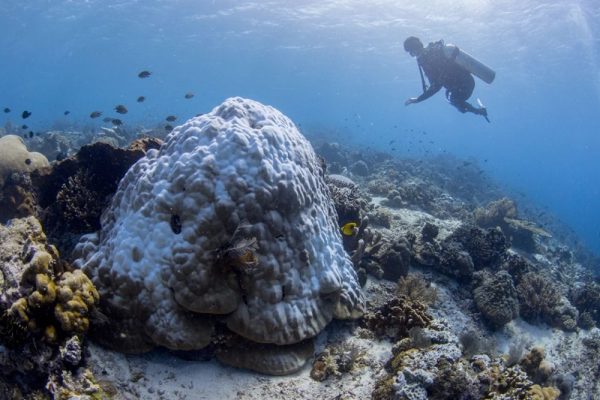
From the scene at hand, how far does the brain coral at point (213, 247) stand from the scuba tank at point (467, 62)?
1183cm

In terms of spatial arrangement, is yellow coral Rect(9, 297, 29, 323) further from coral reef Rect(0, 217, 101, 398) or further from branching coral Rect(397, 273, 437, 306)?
branching coral Rect(397, 273, 437, 306)

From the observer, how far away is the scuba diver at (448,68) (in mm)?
15016

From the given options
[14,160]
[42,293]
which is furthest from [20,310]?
[14,160]

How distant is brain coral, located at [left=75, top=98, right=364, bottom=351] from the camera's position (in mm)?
4824

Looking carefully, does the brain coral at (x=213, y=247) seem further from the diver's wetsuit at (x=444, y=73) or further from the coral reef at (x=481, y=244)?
the diver's wetsuit at (x=444, y=73)

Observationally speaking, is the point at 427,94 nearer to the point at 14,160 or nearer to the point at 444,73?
the point at 444,73

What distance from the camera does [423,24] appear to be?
3844cm

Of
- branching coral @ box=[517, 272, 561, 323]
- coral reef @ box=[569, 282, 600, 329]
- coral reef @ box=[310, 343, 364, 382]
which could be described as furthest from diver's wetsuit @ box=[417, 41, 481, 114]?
coral reef @ box=[310, 343, 364, 382]

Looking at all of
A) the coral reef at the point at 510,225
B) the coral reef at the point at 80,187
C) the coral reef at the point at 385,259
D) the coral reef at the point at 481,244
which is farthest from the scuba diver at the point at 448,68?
the coral reef at the point at 80,187

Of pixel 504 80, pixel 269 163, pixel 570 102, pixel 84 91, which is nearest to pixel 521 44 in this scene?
pixel 504 80

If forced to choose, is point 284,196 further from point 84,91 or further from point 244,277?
point 84,91

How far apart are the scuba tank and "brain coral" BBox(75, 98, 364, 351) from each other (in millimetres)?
11832

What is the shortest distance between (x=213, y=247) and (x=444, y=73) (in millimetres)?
13748

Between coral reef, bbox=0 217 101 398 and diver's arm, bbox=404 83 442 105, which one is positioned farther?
diver's arm, bbox=404 83 442 105
